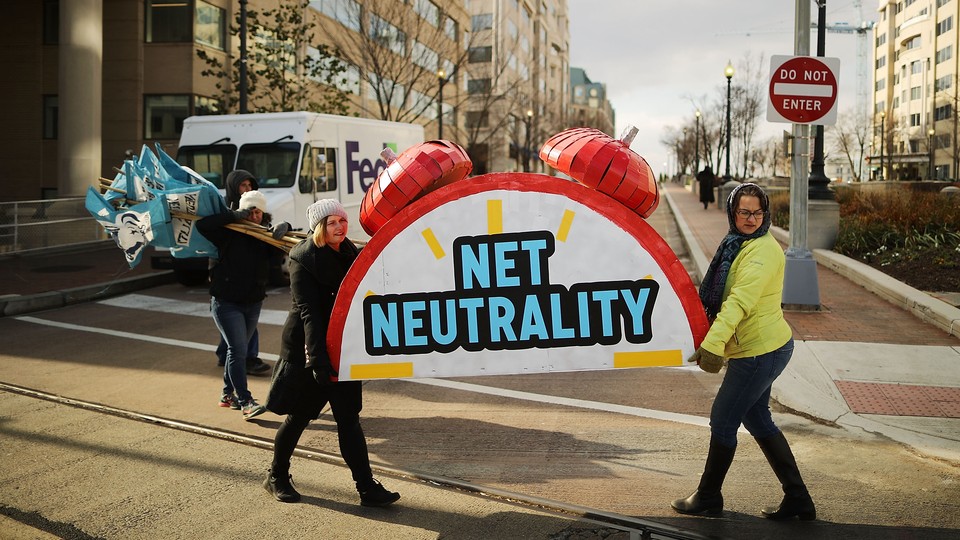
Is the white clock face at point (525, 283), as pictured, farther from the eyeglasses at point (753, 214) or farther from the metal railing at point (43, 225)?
the metal railing at point (43, 225)

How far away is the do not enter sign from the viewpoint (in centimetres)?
1023

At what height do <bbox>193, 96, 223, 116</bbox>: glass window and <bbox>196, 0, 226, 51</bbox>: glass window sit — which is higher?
<bbox>196, 0, 226, 51</bbox>: glass window

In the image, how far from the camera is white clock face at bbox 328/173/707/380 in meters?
4.26

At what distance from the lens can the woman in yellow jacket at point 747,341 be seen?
14.4 feet

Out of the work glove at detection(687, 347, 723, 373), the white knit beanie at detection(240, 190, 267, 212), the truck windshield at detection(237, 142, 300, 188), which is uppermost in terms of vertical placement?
the truck windshield at detection(237, 142, 300, 188)

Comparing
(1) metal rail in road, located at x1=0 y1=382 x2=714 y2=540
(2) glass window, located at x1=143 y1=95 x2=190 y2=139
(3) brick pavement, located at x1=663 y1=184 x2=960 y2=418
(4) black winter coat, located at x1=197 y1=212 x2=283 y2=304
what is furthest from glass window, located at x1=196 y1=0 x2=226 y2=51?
(4) black winter coat, located at x1=197 y1=212 x2=283 y2=304

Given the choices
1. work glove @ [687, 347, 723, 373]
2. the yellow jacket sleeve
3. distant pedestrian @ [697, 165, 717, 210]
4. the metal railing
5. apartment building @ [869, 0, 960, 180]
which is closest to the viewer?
work glove @ [687, 347, 723, 373]

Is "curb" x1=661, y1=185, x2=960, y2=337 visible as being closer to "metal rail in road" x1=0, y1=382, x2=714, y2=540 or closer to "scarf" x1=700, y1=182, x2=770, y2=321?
"scarf" x1=700, y1=182, x2=770, y2=321

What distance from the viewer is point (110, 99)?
29281mm

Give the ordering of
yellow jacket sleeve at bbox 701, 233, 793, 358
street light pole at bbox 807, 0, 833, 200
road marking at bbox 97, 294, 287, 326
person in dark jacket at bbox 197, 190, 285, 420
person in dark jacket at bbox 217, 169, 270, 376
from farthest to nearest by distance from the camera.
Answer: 1. street light pole at bbox 807, 0, 833, 200
2. road marking at bbox 97, 294, 287, 326
3. person in dark jacket at bbox 217, 169, 270, 376
4. person in dark jacket at bbox 197, 190, 285, 420
5. yellow jacket sleeve at bbox 701, 233, 793, 358

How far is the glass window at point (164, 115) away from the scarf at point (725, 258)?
27.4 metres

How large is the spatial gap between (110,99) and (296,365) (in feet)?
91.4

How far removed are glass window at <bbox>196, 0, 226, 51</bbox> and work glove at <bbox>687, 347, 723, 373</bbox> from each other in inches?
1120

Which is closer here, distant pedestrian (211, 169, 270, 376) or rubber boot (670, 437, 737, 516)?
A: rubber boot (670, 437, 737, 516)
